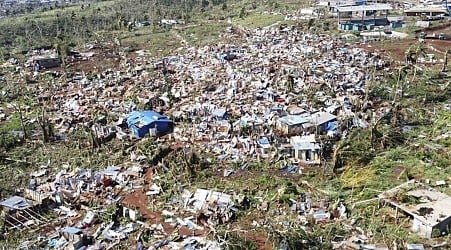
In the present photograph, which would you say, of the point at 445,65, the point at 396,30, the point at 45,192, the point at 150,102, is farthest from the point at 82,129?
the point at 396,30

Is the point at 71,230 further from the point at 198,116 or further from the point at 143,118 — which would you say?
the point at 198,116

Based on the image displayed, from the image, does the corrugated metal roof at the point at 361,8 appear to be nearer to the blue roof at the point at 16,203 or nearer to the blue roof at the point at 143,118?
the blue roof at the point at 143,118

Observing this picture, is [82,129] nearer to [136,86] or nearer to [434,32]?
[136,86]

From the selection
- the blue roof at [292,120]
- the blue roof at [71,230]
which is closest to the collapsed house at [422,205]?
the blue roof at [292,120]

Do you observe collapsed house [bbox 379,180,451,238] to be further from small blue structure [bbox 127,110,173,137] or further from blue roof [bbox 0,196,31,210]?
blue roof [bbox 0,196,31,210]

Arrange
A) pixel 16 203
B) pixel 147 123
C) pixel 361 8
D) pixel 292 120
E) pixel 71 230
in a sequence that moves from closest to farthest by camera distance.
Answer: pixel 71 230 < pixel 16 203 < pixel 292 120 < pixel 147 123 < pixel 361 8

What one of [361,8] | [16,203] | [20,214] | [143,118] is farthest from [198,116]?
[361,8]

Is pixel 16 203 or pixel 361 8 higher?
pixel 361 8
